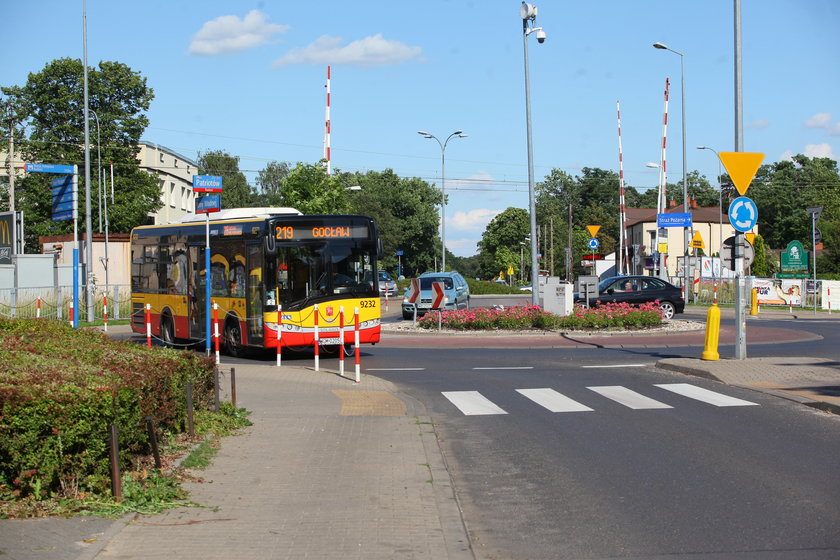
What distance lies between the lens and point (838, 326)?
1248 inches

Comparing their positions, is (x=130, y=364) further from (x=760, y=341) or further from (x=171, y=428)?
(x=760, y=341)

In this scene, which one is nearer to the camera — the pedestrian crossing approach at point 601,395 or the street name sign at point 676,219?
the pedestrian crossing approach at point 601,395

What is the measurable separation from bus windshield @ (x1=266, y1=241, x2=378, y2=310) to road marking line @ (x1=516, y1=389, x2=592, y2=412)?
6062mm

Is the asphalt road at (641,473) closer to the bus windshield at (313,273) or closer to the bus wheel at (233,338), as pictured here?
the bus windshield at (313,273)

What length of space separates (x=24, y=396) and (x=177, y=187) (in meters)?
82.2

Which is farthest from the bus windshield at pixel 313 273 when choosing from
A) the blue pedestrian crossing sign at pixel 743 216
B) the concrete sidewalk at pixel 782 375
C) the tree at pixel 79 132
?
the tree at pixel 79 132

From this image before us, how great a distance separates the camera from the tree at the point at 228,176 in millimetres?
92206

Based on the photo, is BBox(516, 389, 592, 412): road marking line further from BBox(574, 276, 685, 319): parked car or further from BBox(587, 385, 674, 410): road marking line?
BBox(574, 276, 685, 319): parked car

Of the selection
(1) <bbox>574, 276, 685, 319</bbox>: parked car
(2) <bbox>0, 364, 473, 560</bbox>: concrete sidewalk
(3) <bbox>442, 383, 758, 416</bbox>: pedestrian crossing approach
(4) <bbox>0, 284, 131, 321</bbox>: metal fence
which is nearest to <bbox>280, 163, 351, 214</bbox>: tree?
(4) <bbox>0, 284, 131, 321</bbox>: metal fence

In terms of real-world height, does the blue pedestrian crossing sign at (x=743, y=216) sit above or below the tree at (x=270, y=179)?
below

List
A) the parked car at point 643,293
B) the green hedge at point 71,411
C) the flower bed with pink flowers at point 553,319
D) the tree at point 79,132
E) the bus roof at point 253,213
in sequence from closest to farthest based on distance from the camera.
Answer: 1. the green hedge at point 71,411
2. the bus roof at point 253,213
3. the flower bed with pink flowers at point 553,319
4. the parked car at point 643,293
5. the tree at point 79,132

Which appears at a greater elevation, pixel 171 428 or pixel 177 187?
pixel 177 187

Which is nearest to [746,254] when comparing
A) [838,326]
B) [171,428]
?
[171,428]

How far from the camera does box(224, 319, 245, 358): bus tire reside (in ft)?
66.1
